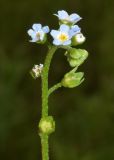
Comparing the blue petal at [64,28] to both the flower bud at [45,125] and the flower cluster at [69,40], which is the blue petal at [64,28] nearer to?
the flower cluster at [69,40]

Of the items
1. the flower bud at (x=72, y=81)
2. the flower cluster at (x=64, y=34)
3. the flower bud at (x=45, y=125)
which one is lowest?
the flower bud at (x=45, y=125)

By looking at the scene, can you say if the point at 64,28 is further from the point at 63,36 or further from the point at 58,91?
the point at 58,91

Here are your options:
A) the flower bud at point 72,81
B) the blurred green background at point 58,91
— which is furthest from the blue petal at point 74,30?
the blurred green background at point 58,91

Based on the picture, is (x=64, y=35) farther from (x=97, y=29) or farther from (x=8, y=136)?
(x=97, y=29)

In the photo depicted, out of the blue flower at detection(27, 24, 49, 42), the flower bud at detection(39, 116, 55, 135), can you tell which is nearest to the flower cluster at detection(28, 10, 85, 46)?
the blue flower at detection(27, 24, 49, 42)

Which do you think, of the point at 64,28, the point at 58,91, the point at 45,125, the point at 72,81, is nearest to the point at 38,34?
the point at 64,28
